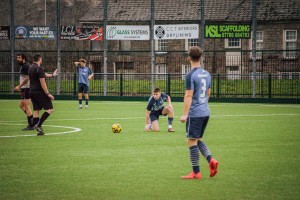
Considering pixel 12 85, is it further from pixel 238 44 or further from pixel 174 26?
pixel 238 44

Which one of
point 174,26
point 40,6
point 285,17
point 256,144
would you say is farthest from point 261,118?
point 40,6

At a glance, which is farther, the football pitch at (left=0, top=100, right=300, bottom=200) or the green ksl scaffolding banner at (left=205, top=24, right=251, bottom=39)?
the green ksl scaffolding banner at (left=205, top=24, right=251, bottom=39)

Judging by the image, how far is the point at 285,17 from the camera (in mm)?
51500

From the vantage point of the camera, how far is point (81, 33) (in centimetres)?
3588

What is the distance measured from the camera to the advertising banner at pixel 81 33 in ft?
117

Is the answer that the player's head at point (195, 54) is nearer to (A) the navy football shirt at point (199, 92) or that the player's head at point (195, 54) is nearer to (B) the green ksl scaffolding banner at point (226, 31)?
(A) the navy football shirt at point (199, 92)

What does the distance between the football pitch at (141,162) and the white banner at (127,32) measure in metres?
16.3

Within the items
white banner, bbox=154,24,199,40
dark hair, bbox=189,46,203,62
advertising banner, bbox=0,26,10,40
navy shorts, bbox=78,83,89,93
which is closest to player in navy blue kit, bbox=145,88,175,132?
dark hair, bbox=189,46,203,62

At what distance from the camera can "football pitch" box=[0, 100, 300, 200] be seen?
8.78 metres

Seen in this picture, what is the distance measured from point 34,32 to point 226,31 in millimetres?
11176

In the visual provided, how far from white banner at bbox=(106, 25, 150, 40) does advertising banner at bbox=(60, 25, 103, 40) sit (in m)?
0.63

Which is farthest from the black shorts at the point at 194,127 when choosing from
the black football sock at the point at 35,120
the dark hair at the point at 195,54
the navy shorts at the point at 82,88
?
the navy shorts at the point at 82,88

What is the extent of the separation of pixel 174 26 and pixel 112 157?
2313cm

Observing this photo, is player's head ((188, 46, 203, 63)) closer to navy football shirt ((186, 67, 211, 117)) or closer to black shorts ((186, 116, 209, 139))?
navy football shirt ((186, 67, 211, 117))
